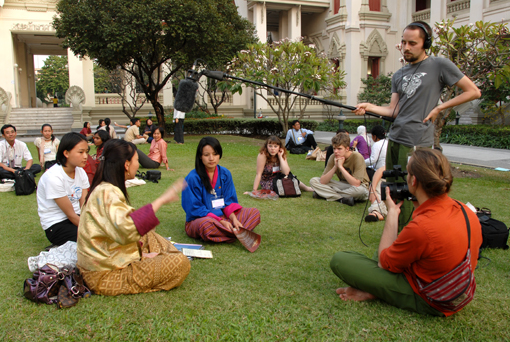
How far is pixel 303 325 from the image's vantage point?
8.55ft

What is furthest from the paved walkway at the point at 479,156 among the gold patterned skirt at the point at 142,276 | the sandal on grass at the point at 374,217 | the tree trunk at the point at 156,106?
the tree trunk at the point at 156,106

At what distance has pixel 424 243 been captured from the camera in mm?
2328

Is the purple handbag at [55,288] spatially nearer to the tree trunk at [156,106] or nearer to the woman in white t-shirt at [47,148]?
the woman in white t-shirt at [47,148]

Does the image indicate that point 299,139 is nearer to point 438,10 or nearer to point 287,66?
point 287,66

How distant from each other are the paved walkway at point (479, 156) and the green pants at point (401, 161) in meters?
7.49

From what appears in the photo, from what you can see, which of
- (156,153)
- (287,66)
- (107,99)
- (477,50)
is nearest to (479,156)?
(477,50)

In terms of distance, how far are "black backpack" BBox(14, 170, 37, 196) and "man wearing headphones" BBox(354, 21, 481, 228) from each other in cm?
559

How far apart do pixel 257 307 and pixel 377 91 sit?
22.0 metres

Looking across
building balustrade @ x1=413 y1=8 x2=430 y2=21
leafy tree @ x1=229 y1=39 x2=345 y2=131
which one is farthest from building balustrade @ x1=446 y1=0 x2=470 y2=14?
leafy tree @ x1=229 y1=39 x2=345 y2=131

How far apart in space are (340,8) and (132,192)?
22.2m

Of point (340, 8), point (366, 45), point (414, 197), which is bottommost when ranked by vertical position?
point (414, 197)

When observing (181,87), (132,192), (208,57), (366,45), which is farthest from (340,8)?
(181,87)

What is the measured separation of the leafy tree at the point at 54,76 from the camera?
4970 cm

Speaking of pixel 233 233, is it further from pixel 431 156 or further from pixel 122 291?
pixel 431 156
